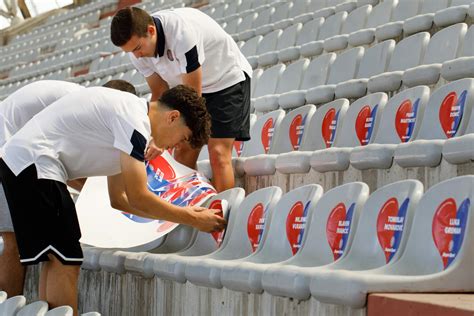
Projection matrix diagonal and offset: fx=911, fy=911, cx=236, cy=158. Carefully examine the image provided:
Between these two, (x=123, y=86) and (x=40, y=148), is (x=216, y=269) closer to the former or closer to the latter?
(x=40, y=148)

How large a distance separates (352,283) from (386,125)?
1.19m

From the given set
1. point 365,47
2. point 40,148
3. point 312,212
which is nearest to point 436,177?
point 312,212

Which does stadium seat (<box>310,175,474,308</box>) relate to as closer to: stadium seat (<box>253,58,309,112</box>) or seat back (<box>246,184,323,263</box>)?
seat back (<box>246,184,323,263</box>)

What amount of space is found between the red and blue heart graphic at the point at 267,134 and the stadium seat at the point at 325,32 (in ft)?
3.03

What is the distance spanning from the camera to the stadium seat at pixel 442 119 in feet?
7.64

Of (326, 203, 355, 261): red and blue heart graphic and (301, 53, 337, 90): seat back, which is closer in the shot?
(326, 203, 355, 261): red and blue heart graphic

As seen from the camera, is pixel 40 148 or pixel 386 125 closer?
pixel 40 148

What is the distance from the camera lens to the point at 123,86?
9.57 feet

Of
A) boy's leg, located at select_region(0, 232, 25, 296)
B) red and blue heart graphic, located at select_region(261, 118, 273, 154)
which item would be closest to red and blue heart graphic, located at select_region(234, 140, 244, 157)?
red and blue heart graphic, located at select_region(261, 118, 273, 154)

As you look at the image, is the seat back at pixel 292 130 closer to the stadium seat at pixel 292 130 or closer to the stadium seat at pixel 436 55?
the stadium seat at pixel 292 130

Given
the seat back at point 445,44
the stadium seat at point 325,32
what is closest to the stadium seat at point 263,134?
the seat back at point 445,44

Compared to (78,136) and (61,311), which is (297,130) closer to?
(78,136)

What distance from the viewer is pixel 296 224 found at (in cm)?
221

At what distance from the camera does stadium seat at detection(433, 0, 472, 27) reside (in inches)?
140
